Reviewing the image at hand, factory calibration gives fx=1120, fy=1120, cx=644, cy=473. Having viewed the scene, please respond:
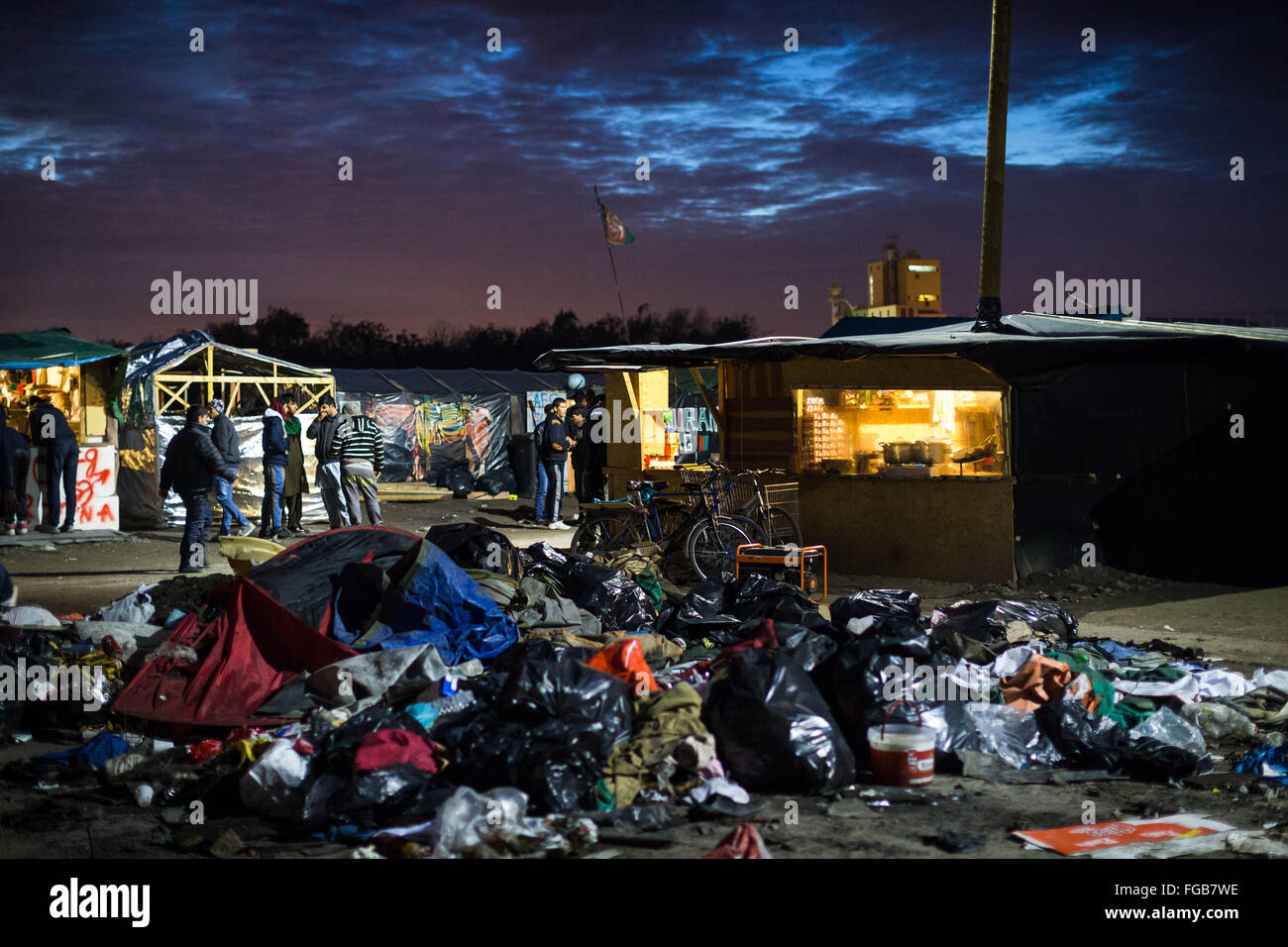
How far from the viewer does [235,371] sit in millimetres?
21453

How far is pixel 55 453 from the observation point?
16438mm

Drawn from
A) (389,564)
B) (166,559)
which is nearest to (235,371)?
(166,559)

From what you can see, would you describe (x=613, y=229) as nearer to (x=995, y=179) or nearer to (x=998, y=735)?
(x=995, y=179)

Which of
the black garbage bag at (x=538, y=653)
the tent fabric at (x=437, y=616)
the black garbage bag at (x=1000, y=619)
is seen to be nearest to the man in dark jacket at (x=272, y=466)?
the tent fabric at (x=437, y=616)

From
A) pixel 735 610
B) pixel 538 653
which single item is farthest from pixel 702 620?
pixel 538 653

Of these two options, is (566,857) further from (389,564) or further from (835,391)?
(835,391)

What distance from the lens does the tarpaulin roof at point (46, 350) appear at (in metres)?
17.2

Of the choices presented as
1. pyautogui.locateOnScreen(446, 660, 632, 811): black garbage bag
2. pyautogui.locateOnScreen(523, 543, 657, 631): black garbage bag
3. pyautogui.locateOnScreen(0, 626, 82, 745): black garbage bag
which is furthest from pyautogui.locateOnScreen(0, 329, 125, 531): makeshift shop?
pyautogui.locateOnScreen(446, 660, 632, 811): black garbage bag

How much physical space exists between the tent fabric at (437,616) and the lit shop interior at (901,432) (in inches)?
253

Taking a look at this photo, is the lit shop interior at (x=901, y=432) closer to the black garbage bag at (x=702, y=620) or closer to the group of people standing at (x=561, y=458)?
the group of people standing at (x=561, y=458)

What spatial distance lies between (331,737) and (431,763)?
600 millimetres

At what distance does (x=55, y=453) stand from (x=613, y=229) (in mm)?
9170

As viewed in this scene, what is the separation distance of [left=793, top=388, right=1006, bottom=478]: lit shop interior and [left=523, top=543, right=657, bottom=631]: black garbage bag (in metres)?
4.56

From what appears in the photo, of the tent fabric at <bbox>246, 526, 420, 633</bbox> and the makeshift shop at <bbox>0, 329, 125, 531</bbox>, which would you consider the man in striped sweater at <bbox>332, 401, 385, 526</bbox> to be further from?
the tent fabric at <bbox>246, 526, 420, 633</bbox>
